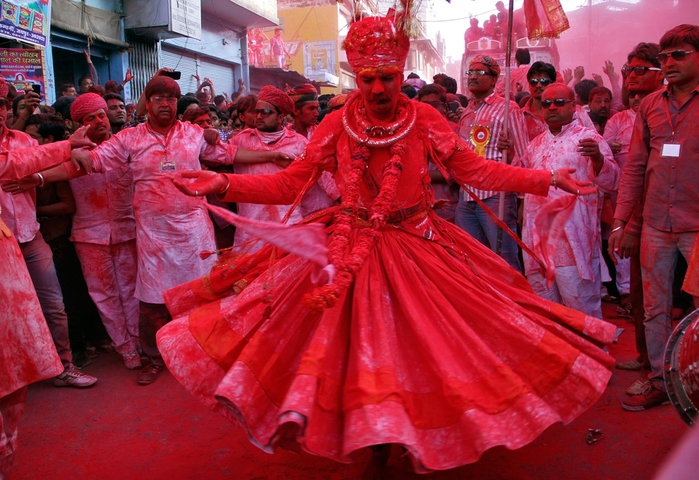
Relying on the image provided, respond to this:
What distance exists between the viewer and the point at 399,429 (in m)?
2.50

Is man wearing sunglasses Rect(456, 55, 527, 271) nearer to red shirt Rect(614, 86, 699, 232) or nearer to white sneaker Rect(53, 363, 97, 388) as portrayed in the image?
red shirt Rect(614, 86, 699, 232)

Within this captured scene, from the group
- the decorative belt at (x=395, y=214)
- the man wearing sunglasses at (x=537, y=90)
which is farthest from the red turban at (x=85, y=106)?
the man wearing sunglasses at (x=537, y=90)

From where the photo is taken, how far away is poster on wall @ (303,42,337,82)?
97.7 feet

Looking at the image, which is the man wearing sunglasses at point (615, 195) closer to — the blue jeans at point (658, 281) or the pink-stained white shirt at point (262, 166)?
the blue jeans at point (658, 281)

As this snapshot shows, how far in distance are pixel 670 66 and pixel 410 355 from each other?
2707 mm

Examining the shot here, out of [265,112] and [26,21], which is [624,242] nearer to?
[265,112]

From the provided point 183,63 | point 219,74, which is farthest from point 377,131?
point 219,74

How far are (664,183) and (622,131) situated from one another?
9.07 ft

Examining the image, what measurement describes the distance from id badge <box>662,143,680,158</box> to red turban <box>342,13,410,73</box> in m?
1.92

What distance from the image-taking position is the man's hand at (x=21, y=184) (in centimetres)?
440

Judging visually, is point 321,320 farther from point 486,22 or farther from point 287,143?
point 486,22

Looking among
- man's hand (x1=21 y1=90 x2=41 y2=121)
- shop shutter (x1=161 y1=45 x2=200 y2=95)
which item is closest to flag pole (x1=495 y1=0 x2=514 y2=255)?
man's hand (x1=21 y1=90 x2=41 y2=121)

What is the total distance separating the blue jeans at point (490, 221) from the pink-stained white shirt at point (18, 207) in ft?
12.6

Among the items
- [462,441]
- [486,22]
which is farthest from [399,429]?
[486,22]
